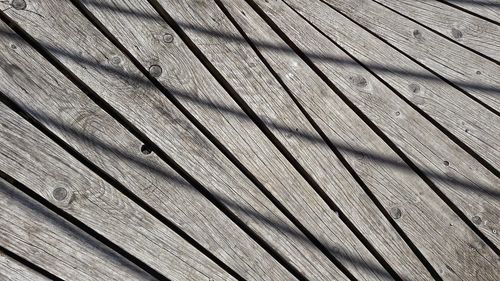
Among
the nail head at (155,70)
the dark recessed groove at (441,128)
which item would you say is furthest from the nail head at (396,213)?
the nail head at (155,70)

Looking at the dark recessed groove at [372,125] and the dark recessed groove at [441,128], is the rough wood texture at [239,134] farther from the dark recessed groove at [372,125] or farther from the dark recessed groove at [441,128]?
the dark recessed groove at [441,128]

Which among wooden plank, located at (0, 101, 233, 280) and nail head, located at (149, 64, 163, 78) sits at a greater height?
nail head, located at (149, 64, 163, 78)

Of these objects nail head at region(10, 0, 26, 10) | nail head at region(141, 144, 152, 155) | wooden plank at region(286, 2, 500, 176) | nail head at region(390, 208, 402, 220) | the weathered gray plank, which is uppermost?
nail head at region(10, 0, 26, 10)

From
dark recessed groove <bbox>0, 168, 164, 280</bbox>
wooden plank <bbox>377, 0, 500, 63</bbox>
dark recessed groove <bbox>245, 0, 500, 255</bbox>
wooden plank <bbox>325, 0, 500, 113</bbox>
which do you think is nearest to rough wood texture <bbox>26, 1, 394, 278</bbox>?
dark recessed groove <bbox>245, 0, 500, 255</bbox>

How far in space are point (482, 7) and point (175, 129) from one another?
1.31 m

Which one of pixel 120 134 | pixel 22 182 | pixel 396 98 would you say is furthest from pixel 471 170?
pixel 22 182

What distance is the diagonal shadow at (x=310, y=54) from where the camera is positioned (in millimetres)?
1912

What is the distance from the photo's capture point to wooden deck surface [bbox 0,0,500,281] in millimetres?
1637

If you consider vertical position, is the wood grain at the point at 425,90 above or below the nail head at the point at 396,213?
above

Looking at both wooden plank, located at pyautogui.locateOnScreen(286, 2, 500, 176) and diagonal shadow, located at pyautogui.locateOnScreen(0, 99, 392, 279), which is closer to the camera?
diagonal shadow, located at pyautogui.locateOnScreen(0, 99, 392, 279)

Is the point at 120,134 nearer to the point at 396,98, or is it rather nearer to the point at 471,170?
the point at 396,98

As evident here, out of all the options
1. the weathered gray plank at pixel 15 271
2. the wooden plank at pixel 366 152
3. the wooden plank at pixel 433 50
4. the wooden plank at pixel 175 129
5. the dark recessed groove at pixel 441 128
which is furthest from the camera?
the wooden plank at pixel 433 50

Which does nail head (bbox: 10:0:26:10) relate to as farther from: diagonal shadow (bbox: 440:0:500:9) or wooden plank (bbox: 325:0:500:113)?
diagonal shadow (bbox: 440:0:500:9)

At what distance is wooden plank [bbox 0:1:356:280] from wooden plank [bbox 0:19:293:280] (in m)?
0.05
